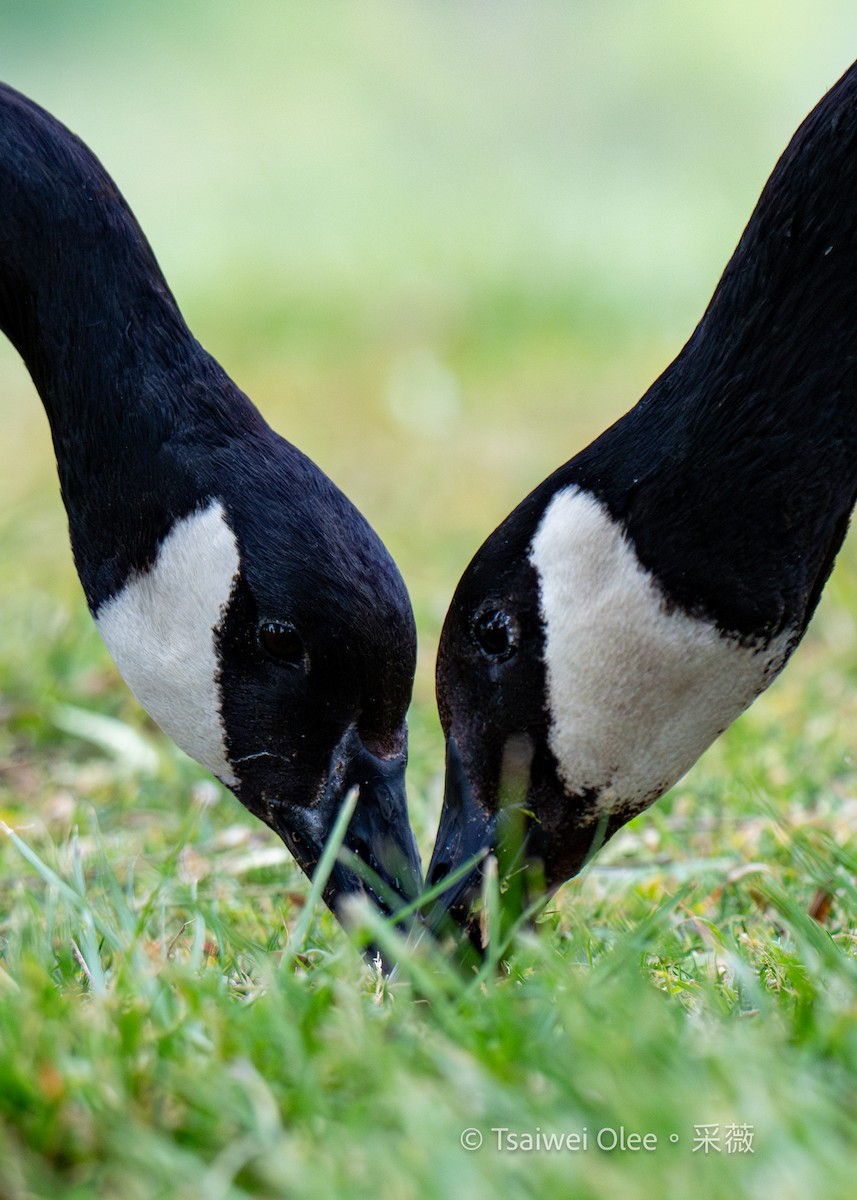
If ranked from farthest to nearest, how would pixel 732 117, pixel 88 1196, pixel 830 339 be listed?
1. pixel 732 117
2. pixel 830 339
3. pixel 88 1196

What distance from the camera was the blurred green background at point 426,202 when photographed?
9938 millimetres

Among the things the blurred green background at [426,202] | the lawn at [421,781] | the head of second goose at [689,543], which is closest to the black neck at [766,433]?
the head of second goose at [689,543]

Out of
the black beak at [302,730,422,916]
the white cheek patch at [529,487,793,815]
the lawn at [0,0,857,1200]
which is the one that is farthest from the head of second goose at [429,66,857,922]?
the lawn at [0,0,857,1200]

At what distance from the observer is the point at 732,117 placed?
16.3m

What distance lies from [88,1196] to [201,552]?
163 cm

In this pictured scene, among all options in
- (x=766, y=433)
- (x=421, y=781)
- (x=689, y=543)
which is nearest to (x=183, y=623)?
(x=689, y=543)

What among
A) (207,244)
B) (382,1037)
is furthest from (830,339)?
(207,244)

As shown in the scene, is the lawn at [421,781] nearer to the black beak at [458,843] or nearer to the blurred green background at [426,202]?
the blurred green background at [426,202]

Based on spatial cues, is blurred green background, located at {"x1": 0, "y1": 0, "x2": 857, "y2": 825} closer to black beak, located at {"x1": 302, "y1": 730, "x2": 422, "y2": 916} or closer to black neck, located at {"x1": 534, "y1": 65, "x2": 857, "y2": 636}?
black beak, located at {"x1": 302, "y1": 730, "x2": 422, "y2": 916}

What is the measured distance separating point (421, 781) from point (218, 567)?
1.77 m

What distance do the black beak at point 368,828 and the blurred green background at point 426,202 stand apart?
3.23 metres

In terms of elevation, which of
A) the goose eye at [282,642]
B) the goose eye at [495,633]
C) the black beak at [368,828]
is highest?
the goose eye at [495,633]

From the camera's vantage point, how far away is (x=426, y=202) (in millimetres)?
14820

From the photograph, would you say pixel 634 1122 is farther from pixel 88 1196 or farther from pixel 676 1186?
pixel 88 1196
